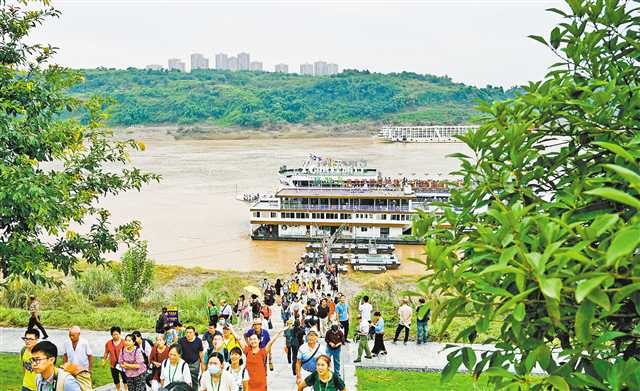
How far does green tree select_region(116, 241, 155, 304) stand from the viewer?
58.3ft

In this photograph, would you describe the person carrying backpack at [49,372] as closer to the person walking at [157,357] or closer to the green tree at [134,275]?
the person walking at [157,357]

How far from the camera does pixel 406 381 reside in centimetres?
985

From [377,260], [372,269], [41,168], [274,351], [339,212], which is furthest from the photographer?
[339,212]

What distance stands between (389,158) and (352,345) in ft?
229

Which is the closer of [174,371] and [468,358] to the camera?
[468,358]

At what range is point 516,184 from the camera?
3.32 meters

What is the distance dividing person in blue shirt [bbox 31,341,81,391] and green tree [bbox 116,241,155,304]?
43.9 ft

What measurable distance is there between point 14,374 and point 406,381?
586 cm

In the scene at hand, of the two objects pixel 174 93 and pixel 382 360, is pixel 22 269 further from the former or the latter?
pixel 174 93

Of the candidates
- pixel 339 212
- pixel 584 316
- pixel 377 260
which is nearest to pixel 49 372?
pixel 584 316

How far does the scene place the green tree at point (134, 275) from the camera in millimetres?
17781

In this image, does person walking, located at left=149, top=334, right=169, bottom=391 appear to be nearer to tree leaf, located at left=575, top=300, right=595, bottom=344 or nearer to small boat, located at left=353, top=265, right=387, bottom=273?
tree leaf, located at left=575, top=300, right=595, bottom=344

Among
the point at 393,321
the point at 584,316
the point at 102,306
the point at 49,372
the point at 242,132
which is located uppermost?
the point at 584,316

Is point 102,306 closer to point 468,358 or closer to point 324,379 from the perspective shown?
point 324,379
